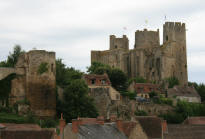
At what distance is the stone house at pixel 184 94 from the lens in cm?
9206

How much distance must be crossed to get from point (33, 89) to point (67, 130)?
75.4ft

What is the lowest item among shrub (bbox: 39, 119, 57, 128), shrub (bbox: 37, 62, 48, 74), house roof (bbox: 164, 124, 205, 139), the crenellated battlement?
house roof (bbox: 164, 124, 205, 139)

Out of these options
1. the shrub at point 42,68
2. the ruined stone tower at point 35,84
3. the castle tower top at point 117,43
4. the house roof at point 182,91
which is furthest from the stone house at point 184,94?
the shrub at point 42,68

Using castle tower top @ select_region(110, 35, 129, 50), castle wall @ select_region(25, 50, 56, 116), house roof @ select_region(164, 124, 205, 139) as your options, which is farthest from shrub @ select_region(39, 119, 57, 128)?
castle tower top @ select_region(110, 35, 129, 50)

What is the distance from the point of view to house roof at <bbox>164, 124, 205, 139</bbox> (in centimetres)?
5023

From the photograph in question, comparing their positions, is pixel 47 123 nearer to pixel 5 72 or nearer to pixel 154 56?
pixel 5 72

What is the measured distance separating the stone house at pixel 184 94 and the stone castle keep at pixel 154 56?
14.3m

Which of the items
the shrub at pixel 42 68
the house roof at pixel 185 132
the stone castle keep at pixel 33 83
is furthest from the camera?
the shrub at pixel 42 68

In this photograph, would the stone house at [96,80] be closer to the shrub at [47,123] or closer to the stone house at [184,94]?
the stone house at [184,94]

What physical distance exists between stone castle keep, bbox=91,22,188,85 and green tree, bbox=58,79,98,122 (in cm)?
4567

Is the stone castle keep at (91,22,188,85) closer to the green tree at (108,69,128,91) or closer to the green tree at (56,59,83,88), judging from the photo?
the green tree at (108,69,128,91)

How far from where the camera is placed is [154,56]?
113125mm

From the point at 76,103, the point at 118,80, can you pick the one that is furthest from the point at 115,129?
the point at 118,80

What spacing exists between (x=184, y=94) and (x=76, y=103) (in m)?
34.6
